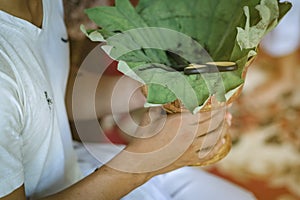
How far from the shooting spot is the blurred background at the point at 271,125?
55.5 inches

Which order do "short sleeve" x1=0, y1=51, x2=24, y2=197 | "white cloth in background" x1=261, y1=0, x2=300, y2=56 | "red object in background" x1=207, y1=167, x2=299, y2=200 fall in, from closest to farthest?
"short sleeve" x1=0, y1=51, x2=24, y2=197 < "red object in background" x1=207, y1=167, x2=299, y2=200 < "white cloth in background" x1=261, y1=0, x2=300, y2=56

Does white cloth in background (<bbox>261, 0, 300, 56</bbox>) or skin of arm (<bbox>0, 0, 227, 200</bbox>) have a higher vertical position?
skin of arm (<bbox>0, 0, 227, 200</bbox>)

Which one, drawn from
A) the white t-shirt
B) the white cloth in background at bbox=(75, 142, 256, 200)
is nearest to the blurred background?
the white cloth in background at bbox=(75, 142, 256, 200)

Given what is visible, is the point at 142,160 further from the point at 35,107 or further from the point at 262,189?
the point at 262,189

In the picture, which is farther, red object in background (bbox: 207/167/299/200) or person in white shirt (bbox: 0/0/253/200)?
red object in background (bbox: 207/167/299/200)

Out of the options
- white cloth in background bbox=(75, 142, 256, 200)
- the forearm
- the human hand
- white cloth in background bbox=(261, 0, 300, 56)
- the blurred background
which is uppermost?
the human hand

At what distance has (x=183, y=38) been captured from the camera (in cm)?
65

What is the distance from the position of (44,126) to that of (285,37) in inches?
48.0

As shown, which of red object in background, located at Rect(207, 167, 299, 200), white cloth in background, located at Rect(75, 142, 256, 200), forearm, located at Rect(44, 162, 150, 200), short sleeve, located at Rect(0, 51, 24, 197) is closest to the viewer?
short sleeve, located at Rect(0, 51, 24, 197)

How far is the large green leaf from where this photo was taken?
563 mm

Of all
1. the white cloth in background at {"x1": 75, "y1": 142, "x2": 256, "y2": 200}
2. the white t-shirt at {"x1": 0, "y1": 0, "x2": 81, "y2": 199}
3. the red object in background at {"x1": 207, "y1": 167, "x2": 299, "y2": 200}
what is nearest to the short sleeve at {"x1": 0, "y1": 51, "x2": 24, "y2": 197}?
the white t-shirt at {"x1": 0, "y1": 0, "x2": 81, "y2": 199}

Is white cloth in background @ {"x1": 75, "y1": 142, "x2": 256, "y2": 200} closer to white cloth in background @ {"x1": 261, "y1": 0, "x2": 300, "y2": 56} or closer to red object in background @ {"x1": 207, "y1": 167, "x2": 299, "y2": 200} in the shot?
red object in background @ {"x1": 207, "y1": 167, "x2": 299, "y2": 200}

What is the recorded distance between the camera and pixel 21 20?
0.64 m

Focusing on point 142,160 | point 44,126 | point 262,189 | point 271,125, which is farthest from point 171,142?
point 271,125
